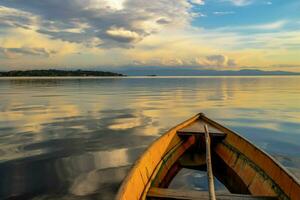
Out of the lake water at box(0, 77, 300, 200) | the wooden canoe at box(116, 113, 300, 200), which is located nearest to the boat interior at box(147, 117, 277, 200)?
the wooden canoe at box(116, 113, 300, 200)

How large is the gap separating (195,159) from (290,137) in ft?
27.7

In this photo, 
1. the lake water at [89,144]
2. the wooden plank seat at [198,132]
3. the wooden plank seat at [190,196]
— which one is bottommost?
the lake water at [89,144]

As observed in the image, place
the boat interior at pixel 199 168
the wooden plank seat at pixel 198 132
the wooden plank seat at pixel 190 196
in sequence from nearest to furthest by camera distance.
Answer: the wooden plank seat at pixel 190 196 < the boat interior at pixel 199 168 < the wooden plank seat at pixel 198 132

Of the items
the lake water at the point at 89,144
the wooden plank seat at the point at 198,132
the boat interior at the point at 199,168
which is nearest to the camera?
the boat interior at the point at 199,168

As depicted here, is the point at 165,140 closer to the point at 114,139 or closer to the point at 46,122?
the point at 114,139

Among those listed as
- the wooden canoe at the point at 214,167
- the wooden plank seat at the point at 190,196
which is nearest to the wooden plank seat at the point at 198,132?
the wooden canoe at the point at 214,167

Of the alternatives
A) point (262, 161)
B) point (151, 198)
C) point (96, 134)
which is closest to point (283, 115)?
point (96, 134)

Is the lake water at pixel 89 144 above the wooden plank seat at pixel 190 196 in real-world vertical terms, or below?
below

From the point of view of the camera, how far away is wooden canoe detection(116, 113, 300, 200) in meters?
6.41

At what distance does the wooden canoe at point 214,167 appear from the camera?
6.41 meters

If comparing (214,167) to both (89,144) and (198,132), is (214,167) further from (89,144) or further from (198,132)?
(89,144)

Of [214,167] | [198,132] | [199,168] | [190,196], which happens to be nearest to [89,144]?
[198,132]

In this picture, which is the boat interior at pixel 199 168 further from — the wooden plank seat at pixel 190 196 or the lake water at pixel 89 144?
the lake water at pixel 89 144

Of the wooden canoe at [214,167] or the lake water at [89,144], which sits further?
the lake water at [89,144]
